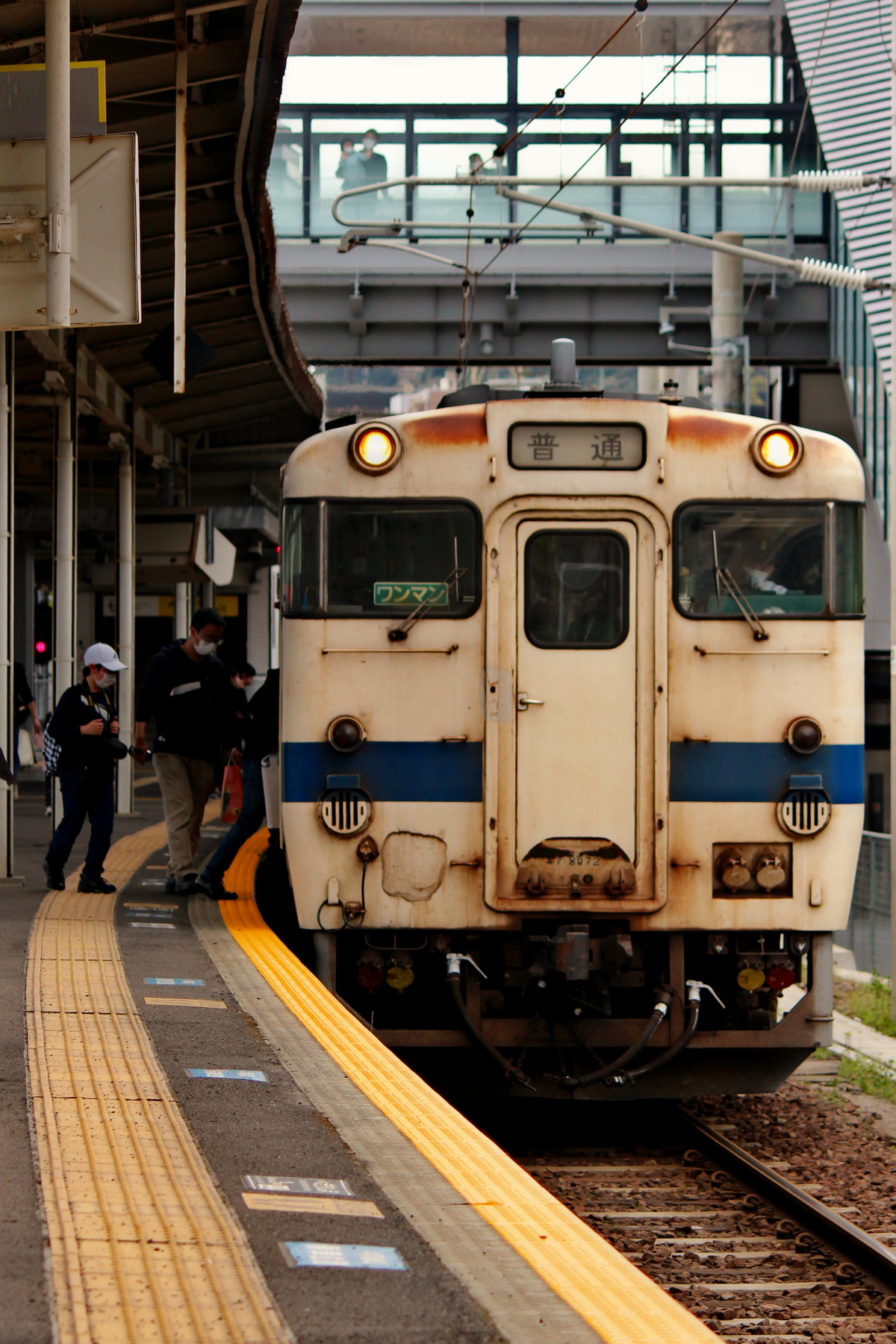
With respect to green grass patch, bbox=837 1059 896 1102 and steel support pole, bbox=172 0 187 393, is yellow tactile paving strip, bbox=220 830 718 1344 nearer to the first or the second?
green grass patch, bbox=837 1059 896 1102

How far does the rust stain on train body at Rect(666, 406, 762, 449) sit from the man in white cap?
3961 millimetres

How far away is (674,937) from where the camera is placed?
7363 millimetres

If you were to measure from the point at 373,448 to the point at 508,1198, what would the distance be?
13.1 ft

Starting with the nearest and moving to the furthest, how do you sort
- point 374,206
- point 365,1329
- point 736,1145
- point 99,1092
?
point 365,1329 < point 99,1092 < point 736,1145 < point 374,206

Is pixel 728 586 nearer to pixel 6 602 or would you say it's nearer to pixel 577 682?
pixel 577 682

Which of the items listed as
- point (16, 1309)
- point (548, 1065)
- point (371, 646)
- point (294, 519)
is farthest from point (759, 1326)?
point (294, 519)

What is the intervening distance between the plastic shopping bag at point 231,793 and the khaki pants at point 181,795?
168 cm

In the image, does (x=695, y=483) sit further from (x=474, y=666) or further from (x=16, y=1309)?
(x=16, y=1309)

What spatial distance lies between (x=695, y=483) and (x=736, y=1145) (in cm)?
317

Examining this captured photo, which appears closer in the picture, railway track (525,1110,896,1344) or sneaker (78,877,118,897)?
railway track (525,1110,896,1344)

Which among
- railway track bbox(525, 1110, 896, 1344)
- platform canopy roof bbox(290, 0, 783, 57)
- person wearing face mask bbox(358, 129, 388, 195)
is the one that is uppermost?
platform canopy roof bbox(290, 0, 783, 57)

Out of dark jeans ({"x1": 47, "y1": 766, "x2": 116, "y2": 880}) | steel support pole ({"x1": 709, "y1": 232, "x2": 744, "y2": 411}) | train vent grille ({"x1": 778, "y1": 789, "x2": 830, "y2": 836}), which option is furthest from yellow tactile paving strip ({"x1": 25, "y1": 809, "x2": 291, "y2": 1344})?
steel support pole ({"x1": 709, "y1": 232, "x2": 744, "y2": 411})

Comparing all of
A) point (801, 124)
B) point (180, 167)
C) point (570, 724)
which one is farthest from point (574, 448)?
point (801, 124)

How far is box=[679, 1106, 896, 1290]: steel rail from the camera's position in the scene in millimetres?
5871
